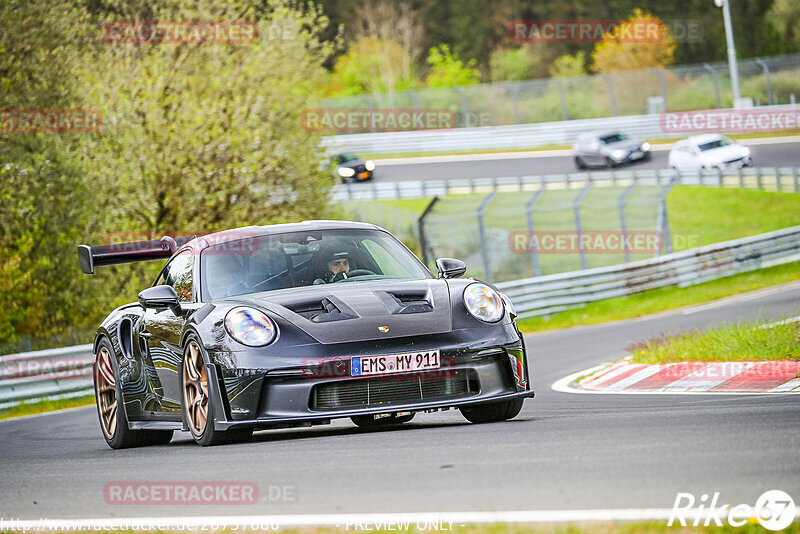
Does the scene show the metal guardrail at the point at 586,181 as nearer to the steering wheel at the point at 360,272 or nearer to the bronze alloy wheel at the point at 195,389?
the steering wheel at the point at 360,272

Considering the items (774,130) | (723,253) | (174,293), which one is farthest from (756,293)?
(774,130)

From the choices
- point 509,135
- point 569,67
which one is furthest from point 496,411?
point 569,67

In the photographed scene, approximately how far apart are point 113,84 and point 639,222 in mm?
15375

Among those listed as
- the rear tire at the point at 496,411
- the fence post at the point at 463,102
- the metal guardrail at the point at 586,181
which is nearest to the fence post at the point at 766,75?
the metal guardrail at the point at 586,181

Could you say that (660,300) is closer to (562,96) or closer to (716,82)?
(716,82)

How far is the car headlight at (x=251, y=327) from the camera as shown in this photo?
746 centimetres

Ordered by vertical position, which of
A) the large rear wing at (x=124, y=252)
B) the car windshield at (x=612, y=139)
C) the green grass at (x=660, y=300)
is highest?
the large rear wing at (x=124, y=252)

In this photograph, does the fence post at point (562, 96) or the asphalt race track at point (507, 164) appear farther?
the fence post at point (562, 96)

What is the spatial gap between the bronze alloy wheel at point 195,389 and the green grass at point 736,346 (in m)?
5.17

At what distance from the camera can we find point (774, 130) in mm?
50625

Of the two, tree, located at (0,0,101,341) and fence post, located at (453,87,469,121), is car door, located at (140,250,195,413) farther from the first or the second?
fence post, located at (453,87,469,121)

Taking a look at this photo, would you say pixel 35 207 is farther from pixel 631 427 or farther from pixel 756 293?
pixel 631 427

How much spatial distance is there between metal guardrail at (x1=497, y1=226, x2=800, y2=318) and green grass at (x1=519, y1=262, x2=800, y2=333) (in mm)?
158

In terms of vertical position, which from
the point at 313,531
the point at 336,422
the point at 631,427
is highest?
the point at 313,531
